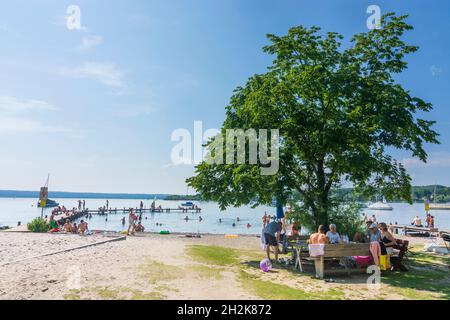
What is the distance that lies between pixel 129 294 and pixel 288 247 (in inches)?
388

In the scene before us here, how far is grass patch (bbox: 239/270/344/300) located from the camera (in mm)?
8539

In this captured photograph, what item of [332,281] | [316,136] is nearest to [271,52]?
[316,136]

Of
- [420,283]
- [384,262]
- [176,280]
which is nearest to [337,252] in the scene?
[384,262]

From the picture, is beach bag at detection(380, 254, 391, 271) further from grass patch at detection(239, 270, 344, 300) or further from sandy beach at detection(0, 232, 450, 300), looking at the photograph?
grass patch at detection(239, 270, 344, 300)

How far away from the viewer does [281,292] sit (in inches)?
356

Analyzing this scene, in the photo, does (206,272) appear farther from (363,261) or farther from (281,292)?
(363,261)

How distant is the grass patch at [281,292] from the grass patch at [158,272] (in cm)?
238

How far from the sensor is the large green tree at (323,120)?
1340cm

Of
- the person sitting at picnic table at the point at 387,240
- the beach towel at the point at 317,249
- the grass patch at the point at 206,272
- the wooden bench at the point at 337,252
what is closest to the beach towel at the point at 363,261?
the wooden bench at the point at 337,252

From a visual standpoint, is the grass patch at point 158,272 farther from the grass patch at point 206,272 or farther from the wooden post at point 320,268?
the wooden post at point 320,268

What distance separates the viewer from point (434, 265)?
14039 millimetres

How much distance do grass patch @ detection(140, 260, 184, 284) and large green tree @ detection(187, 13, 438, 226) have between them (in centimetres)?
423

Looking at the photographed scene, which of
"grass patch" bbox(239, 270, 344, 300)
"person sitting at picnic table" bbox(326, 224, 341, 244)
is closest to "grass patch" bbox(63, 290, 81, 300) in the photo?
"grass patch" bbox(239, 270, 344, 300)
